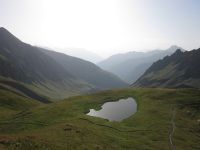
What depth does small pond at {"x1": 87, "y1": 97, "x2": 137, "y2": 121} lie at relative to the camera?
292 ft

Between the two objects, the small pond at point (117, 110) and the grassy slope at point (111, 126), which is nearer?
the grassy slope at point (111, 126)

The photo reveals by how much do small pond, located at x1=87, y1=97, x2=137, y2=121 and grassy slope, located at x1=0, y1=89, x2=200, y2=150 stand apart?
3.11 meters

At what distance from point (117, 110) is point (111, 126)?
25.5 meters

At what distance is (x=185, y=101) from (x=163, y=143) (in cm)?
4900

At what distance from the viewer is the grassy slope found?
4900 cm

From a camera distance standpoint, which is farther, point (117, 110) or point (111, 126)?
point (117, 110)

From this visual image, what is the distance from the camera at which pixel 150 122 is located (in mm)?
78562

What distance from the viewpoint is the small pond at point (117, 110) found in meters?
88.9

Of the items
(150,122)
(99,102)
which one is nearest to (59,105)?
(99,102)

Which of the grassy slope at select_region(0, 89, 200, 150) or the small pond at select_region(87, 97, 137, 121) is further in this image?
the small pond at select_region(87, 97, 137, 121)

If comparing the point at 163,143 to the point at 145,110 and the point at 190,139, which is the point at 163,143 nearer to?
the point at 190,139

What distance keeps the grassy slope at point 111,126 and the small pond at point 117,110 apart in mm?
3111

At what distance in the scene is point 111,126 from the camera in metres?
72.1

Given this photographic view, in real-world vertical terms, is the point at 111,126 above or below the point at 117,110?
below
